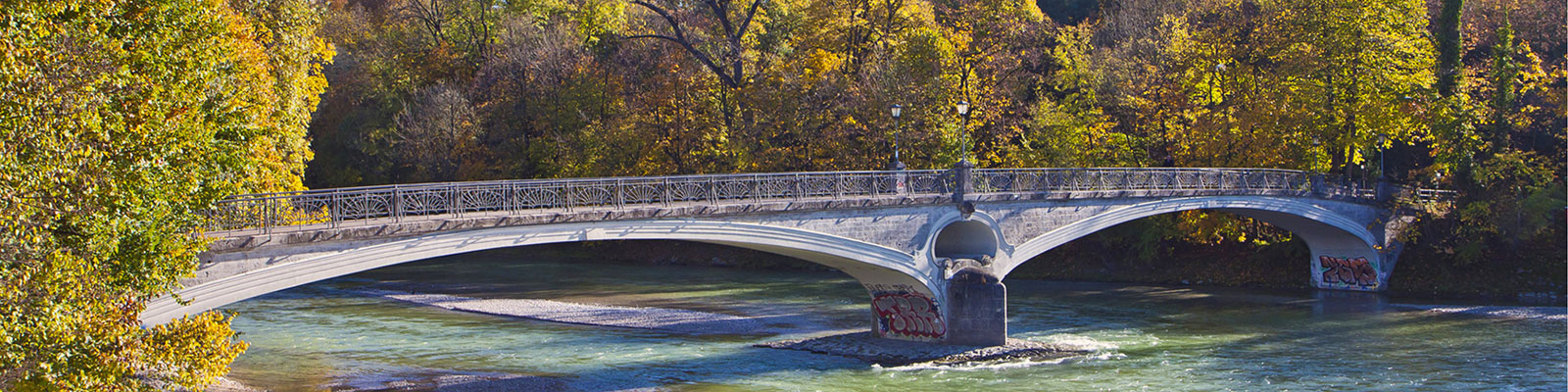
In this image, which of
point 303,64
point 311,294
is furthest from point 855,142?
point 303,64

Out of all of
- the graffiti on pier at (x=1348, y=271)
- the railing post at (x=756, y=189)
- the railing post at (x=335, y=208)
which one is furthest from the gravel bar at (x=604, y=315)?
the graffiti on pier at (x=1348, y=271)

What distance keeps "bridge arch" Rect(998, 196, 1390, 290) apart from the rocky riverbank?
3457 mm

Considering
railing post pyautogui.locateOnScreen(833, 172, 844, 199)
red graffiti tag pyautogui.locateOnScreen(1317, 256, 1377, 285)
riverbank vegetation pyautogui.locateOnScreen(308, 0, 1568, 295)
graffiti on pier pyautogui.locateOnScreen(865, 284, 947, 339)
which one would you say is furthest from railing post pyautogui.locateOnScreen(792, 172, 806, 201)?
red graffiti tag pyautogui.locateOnScreen(1317, 256, 1377, 285)

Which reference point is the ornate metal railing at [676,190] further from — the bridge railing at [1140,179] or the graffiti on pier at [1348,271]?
the graffiti on pier at [1348,271]

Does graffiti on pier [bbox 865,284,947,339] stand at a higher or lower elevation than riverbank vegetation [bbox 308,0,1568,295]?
lower

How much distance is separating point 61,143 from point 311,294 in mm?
28745

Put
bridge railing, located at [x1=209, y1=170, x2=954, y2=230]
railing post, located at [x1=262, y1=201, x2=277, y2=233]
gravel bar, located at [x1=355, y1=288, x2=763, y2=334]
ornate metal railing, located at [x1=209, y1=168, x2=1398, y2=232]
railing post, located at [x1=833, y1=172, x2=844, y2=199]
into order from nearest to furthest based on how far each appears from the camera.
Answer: railing post, located at [x1=262, y1=201, x2=277, y2=233] → bridge railing, located at [x1=209, y1=170, x2=954, y2=230] → ornate metal railing, located at [x1=209, y1=168, x2=1398, y2=232] → railing post, located at [x1=833, y1=172, x2=844, y2=199] → gravel bar, located at [x1=355, y1=288, x2=763, y2=334]

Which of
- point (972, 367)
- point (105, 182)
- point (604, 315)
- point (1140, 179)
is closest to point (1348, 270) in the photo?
point (1140, 179)

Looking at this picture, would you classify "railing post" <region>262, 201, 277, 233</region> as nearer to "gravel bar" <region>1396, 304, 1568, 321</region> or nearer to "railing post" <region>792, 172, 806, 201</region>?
"railing post" <region>792, 172, 806, 201</region>

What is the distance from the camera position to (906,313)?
27.6 meters

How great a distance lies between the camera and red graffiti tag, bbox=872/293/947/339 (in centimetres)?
2727

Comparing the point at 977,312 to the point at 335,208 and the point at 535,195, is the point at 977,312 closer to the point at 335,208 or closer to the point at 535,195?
the point at 535,195

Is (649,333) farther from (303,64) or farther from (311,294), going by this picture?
(311,294)

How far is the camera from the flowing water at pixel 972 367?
23.1m
